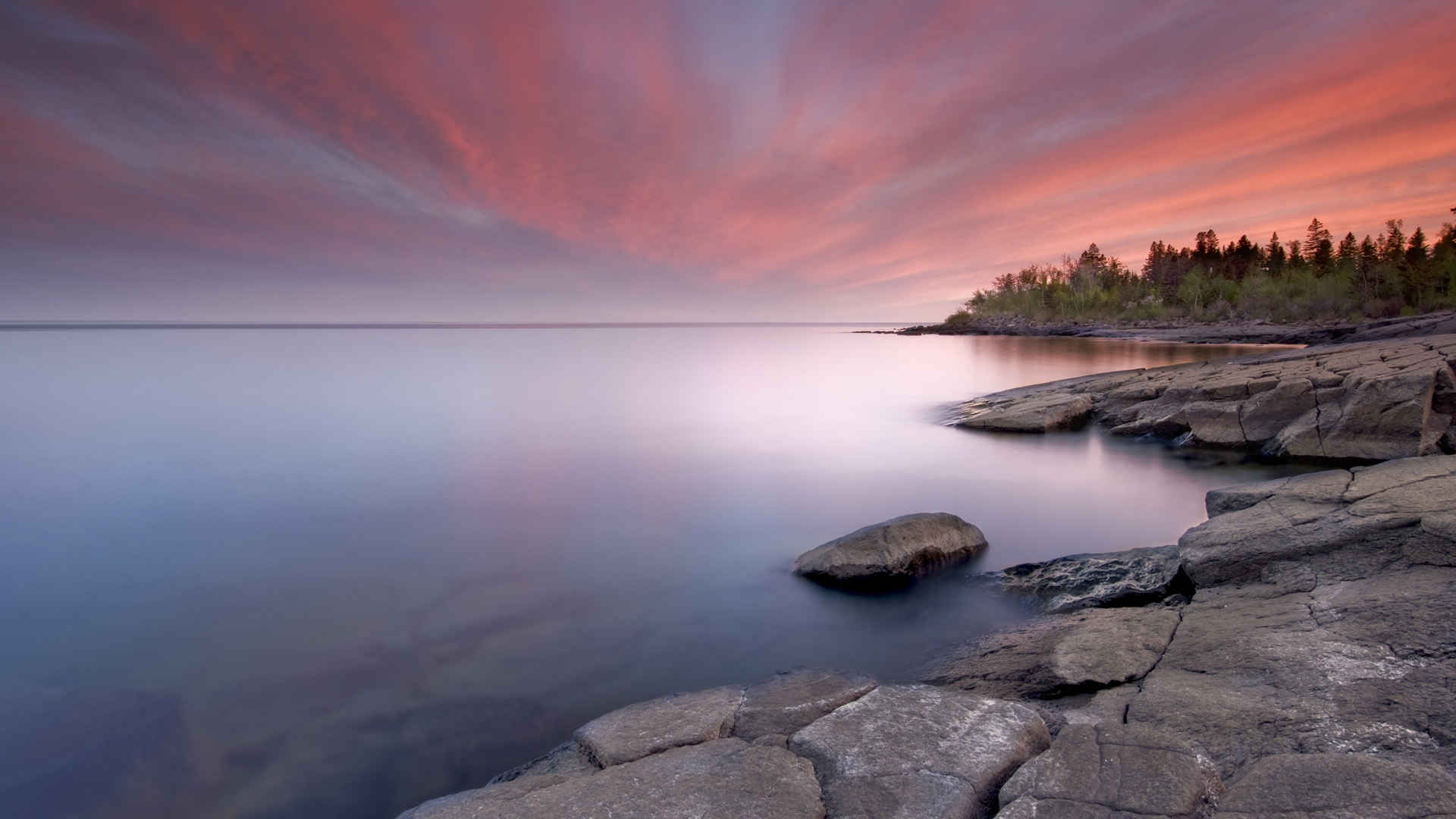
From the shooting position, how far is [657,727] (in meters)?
4.02

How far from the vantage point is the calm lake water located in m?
4.96

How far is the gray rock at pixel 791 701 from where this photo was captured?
3.95m

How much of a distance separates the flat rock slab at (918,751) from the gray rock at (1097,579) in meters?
3.14

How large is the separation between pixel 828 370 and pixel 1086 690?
3978 cm

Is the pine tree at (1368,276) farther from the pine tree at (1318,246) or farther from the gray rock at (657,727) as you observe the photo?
the gray rock at (657,727)

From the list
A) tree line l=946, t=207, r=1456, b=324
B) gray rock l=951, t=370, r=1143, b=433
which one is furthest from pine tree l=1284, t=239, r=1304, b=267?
gray rock l=951, t=370, r=1143, b=433

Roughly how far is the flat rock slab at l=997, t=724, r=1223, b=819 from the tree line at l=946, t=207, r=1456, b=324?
A: 241 feet

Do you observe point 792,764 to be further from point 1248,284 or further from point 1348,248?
point 1348,248

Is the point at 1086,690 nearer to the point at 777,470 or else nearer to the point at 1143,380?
the point at 777,470

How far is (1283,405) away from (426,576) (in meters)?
15.5

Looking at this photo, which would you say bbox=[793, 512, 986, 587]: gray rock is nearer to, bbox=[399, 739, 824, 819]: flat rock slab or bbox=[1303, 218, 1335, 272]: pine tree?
bbox=[399, 739, 824, 819]: flat rock slab

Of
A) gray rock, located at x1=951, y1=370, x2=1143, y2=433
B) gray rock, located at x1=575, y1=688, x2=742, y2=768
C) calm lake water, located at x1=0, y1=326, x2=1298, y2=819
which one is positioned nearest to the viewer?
gray rock, located at x1=575, y1=688, x2=742, y2=768

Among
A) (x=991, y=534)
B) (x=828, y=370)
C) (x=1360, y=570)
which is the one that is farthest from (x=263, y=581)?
(x=828, y=370)

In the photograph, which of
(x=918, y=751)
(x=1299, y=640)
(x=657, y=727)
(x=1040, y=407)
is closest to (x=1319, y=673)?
(x=1299, y=640)
